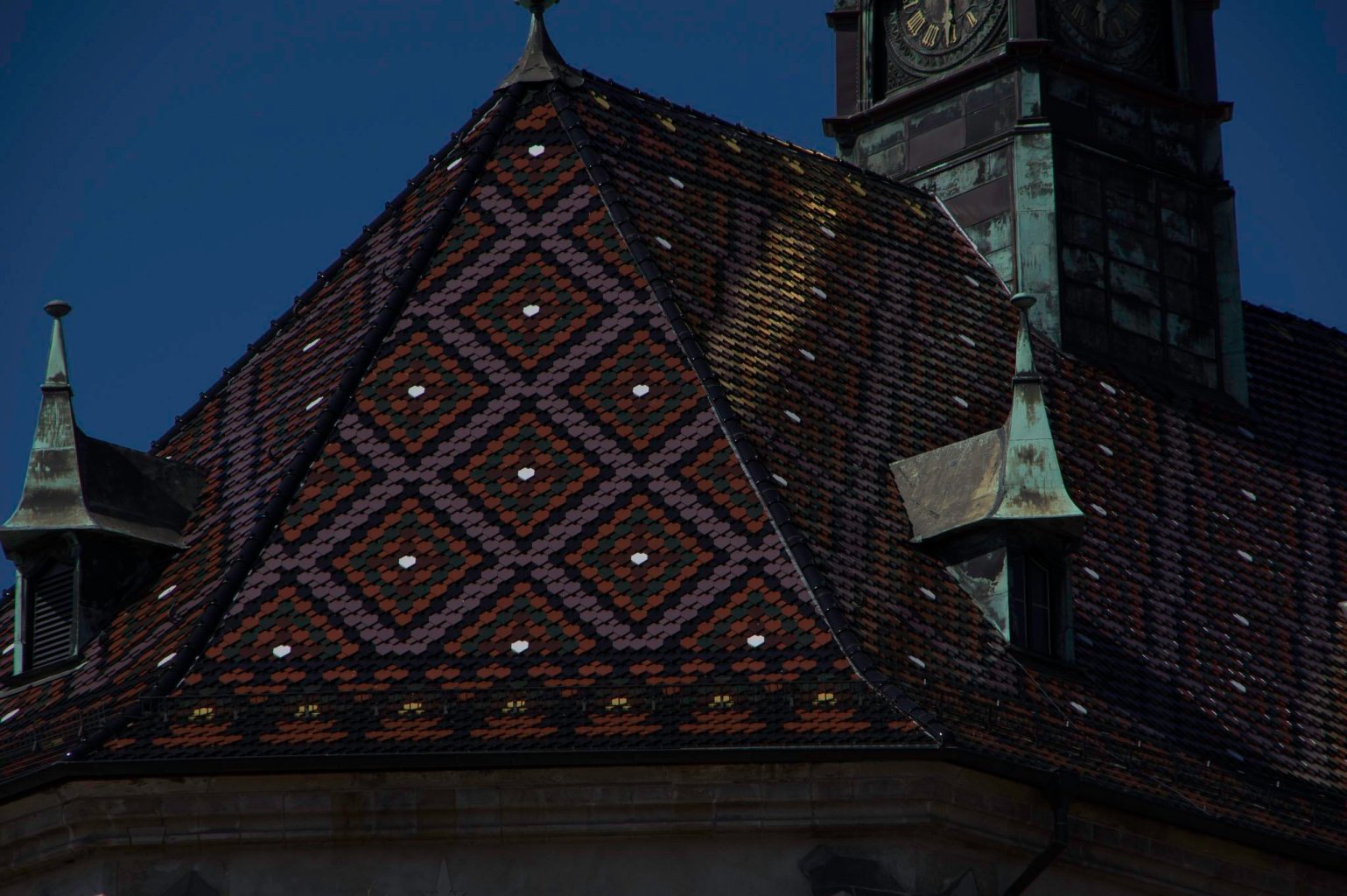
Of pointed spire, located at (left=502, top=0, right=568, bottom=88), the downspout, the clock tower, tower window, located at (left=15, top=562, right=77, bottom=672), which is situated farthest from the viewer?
the clock tower

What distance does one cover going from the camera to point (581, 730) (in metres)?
19.4

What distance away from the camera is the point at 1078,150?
27.5 meters

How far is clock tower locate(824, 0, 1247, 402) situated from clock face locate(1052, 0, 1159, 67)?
0.05ft

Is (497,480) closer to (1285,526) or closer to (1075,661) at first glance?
(1075,661)

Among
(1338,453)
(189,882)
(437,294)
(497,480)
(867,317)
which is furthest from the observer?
(1338,453)

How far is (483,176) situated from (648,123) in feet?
5.61

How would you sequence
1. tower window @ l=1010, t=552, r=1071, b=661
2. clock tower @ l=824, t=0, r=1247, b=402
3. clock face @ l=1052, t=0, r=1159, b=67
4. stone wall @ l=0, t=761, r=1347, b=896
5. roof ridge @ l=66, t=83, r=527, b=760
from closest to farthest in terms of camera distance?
stone wall @ l=0, t=761, r=1347, b=896 → roof ridge @ l=66, t=83, r=527, b=760 → tower window @ l=1010, t=552, r=1071, b=661 → clock tower @ l=824, t=0, r=1247, b=402 → clock face @ l=1052, t=0, r=1159, b=67

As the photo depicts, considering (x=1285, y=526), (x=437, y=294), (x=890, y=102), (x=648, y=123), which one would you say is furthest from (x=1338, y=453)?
(x=437, y=294)

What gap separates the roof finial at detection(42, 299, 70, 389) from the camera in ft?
71.3

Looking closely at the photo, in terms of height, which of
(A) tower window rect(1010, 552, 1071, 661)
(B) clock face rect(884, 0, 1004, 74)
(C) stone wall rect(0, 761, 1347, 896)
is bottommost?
(C) stone wall rect(0, 761, 1347, 896)

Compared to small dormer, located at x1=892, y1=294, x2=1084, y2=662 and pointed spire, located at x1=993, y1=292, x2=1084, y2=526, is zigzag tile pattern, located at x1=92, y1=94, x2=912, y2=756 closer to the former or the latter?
small dormer, located at x1=892, y1=294, x2=1084, y2=662

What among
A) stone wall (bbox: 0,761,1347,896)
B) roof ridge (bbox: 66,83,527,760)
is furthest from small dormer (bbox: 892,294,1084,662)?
roof ridge (bbox: 66,83,527,760)

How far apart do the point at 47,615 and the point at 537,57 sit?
5541 millimetres

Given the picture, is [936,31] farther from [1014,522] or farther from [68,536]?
[68,536]
